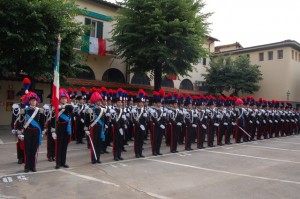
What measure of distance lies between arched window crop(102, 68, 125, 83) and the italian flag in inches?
76.1

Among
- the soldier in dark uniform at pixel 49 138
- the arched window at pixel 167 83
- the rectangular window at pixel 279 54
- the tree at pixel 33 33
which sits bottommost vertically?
the soldier in dark uniform at pixel 49 138

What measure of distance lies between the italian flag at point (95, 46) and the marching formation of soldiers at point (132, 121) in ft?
24.9

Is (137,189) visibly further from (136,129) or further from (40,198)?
(136,129)

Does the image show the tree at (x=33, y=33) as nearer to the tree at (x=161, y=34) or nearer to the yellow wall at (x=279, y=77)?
the tree at (x=161, y=34)

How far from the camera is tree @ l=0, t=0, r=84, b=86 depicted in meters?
14.0

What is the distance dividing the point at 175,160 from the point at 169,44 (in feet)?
37.9

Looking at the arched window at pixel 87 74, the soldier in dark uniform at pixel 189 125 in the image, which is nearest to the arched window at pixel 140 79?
the arched window at pixel 87 74

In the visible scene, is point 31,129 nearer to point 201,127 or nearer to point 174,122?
point 174,122

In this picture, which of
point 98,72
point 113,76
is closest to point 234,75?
point 113,76

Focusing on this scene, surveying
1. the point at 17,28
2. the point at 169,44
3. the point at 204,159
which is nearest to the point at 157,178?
the point at 204,159

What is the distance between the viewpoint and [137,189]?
6086 millimetres

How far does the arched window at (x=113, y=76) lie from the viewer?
23089 millimetres

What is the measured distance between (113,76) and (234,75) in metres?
11.5

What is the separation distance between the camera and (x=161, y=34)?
1862cm
